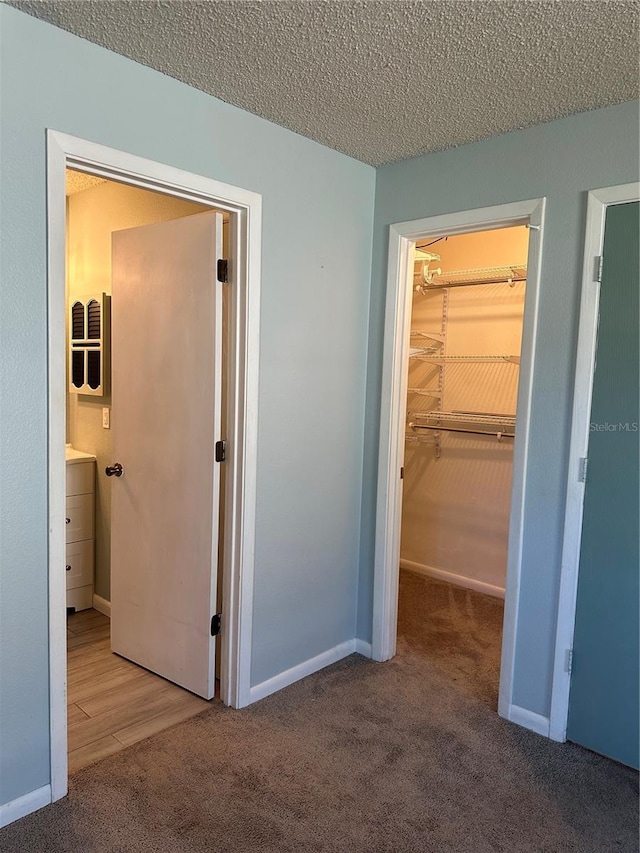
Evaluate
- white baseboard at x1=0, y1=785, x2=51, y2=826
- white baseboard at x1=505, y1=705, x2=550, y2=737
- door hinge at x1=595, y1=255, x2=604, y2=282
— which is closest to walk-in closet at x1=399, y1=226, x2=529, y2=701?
white baseboard at x1=505, y1=705, x2=550, y2=737

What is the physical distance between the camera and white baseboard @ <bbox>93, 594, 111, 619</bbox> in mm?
3525

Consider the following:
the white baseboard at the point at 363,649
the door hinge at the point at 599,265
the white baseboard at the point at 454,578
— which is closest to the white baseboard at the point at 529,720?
the white baseboard at the point at 363,649

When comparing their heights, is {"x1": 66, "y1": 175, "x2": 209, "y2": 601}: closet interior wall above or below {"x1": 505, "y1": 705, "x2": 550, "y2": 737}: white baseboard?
above

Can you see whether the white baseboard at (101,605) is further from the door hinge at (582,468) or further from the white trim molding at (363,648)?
the door hinge at (582,468)

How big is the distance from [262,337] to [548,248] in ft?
3.78

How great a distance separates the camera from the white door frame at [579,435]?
7.35ft

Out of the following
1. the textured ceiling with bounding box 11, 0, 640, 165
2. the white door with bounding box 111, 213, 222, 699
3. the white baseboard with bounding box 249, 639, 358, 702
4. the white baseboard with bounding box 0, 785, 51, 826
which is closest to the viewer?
the textured ceiling with bounding box 11, 0, 640, 165

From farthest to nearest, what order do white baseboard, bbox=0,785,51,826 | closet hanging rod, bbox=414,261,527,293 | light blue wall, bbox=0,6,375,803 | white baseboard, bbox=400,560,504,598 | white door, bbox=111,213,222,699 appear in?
white baseboard, bbox=400,560,504,598 < closet hanging rod, bbox=414,261,527,293 < white door, bbox=111,213,222,699 < white baseboard, bbox=0,785,51,826 < light blue wall, bbox=0,6,375,803

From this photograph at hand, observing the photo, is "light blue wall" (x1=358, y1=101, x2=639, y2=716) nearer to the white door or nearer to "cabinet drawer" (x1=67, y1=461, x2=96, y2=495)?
the white door

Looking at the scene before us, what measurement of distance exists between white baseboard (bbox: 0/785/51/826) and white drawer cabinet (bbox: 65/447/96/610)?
5.31 feet

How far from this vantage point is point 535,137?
7.84ft

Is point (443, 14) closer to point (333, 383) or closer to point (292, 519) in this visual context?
point (333, 383)

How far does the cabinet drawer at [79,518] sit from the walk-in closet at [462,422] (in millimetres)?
1958

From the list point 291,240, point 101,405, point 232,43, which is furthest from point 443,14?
point 101,405
